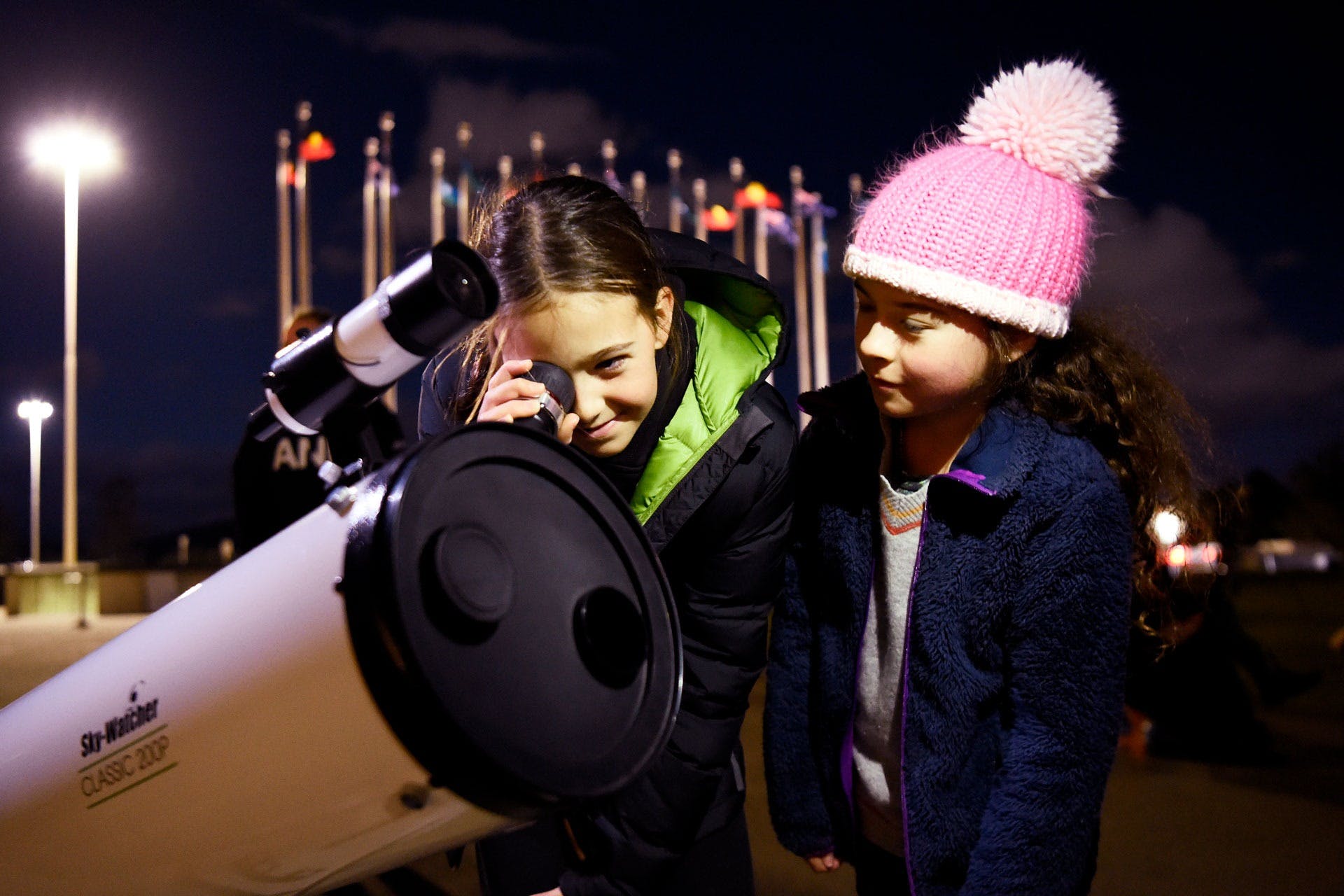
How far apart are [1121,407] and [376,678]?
1336 mm

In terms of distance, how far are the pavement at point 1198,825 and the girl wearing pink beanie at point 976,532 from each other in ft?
7.01

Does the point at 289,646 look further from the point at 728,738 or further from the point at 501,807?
the point at 728,738

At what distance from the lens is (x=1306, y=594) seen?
15.2m

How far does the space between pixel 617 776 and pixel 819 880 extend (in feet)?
10.0

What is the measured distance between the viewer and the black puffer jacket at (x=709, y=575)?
1.64 metres

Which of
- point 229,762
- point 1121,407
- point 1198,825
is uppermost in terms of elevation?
point 1121,407

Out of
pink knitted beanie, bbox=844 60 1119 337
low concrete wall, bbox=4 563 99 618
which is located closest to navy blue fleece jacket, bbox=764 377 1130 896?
pink knitted beanie, bbox=844 60 1119 337

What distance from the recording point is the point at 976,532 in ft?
5.26

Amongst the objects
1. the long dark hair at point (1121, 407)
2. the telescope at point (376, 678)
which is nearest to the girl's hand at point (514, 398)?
the telescope at point (376, 678)

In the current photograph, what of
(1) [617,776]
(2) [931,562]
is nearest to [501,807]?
(1) [617,776]

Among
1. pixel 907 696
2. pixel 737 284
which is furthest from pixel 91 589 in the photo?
pixel 907 696

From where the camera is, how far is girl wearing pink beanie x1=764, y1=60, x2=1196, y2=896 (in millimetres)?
1478

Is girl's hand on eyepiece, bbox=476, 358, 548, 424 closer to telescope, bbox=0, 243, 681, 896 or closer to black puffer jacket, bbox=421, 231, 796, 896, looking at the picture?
telescope, bbox=0, 243, 681, 896

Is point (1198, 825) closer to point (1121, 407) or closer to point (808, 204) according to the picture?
point (1121, 407)
